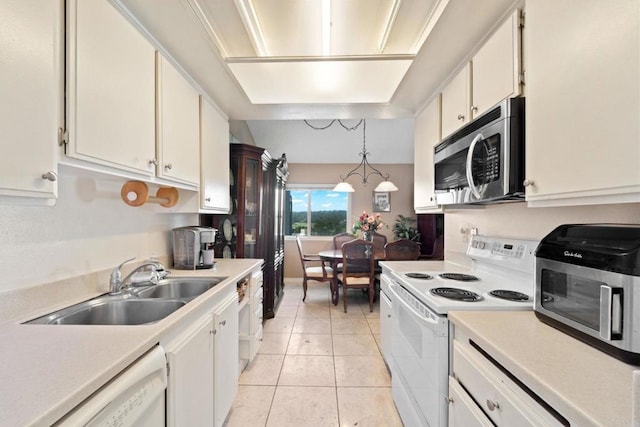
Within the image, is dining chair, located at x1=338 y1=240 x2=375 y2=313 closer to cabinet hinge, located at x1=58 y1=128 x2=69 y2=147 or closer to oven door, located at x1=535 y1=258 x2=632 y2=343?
oven door, located at x1=535 y1=258 x2=632 y2=343

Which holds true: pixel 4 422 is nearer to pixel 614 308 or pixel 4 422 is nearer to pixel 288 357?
pixel 614 308

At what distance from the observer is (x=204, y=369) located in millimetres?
1327

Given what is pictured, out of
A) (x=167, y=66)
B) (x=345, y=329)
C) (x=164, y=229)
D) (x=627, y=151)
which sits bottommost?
(x=345, y=329)

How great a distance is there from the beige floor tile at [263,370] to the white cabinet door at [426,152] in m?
1.87

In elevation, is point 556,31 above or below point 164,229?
above

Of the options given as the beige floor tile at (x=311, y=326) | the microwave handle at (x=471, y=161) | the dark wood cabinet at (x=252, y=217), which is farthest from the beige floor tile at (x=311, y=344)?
the microwave handle at (x=471, y=161)

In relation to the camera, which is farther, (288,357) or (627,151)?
(288,357)

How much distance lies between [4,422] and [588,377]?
4.23ft

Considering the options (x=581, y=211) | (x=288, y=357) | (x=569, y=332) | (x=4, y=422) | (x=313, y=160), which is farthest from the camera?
(x=313, y=160)

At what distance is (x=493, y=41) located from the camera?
4.41 ft

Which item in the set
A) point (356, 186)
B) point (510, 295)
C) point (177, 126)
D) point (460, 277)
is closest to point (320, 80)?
point (177, 126)

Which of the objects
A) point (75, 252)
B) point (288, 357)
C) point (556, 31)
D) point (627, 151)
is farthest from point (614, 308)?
point (288, 357)

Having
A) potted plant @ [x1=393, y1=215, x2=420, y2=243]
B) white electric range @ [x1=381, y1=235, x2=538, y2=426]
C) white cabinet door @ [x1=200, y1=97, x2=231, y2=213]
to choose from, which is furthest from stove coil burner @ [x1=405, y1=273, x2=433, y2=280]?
potted plant @ [x1=393, y1=215, x2=420, y2=243]

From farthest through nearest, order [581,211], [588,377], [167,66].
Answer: [167,66] → [581,211] → [588,377]
